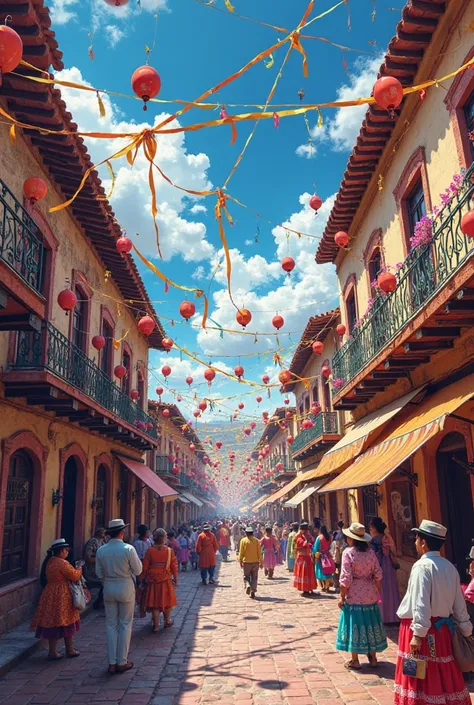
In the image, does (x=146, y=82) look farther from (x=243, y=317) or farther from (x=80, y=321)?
(x=80, y=321)

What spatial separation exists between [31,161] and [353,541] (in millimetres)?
8369

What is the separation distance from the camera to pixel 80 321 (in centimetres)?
1334

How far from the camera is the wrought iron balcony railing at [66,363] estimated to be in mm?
9117

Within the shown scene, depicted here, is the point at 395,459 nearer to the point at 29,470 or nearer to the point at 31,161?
the point at 29,470

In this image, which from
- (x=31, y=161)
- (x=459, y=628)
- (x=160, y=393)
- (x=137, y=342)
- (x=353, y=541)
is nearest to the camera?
(x=459, y=628)

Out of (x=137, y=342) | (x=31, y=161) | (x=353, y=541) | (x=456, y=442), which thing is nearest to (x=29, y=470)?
(x=31, y=161)

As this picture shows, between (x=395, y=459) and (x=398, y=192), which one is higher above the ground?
(x=398, y=192)

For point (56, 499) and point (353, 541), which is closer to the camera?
point (353, 541)

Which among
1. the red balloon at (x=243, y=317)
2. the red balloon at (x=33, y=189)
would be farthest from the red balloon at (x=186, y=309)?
the red balloon at (x=33, y=189)

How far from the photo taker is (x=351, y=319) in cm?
1474

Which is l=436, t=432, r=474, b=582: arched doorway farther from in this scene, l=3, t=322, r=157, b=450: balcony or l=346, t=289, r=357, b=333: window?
l=3, t=322, r=157, b=450: balcony

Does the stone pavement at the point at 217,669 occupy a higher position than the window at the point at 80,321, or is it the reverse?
the window at the point at 80,321

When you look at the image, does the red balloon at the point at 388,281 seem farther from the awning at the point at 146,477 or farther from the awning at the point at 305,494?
the awning at the point at 146,477

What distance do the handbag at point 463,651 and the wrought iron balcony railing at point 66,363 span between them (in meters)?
6.85
